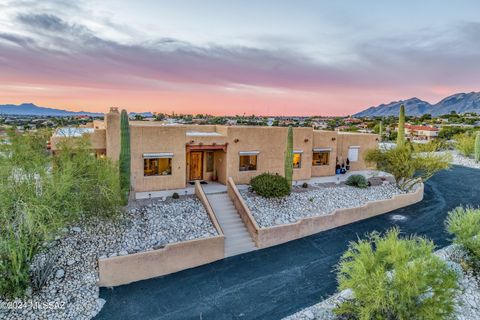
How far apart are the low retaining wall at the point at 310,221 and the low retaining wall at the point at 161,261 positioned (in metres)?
2.42

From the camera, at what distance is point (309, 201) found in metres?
20.9

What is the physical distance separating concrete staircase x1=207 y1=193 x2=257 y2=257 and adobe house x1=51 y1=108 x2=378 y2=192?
9.81 ft

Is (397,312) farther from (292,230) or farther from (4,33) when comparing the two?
(4,33)

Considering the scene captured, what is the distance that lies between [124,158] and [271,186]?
9.95m

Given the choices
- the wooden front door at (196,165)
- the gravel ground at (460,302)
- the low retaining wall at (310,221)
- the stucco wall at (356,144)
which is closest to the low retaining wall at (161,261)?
the low retaining wall at (310,221)

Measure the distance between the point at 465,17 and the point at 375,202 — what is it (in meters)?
19.6

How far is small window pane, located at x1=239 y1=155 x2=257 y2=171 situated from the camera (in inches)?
887

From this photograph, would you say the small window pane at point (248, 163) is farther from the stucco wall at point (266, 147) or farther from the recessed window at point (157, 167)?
the recessed window at point (157, 167)

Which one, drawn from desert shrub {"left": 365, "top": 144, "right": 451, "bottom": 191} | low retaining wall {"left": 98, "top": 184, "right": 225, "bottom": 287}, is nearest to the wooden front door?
low retaining wall {"left": 98, "top": 184, "right": 225, "bottom": 287}

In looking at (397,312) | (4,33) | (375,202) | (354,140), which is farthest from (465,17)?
(4,33)

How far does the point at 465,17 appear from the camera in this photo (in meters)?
25.8

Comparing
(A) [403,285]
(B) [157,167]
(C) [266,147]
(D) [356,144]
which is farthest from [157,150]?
(D) [356,144]

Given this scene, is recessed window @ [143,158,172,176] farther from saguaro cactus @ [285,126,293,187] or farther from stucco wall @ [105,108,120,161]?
saguaro cactus @ [285,126,293,187]

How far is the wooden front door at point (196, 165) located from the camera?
22969 mm
